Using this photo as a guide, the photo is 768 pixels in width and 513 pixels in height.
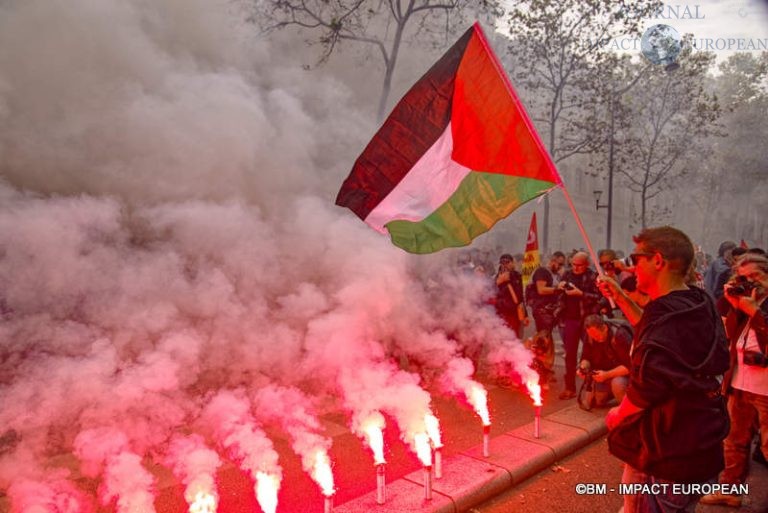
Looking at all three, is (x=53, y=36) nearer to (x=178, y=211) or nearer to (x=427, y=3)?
(x=178, y=211)

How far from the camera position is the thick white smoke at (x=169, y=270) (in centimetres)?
407

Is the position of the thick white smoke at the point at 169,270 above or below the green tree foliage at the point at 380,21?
below

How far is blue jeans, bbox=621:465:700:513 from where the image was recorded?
7.55 ft

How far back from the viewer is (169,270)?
522cm

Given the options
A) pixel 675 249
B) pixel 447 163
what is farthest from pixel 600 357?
pixel 675 249

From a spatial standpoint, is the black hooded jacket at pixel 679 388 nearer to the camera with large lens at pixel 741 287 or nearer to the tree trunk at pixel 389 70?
the camera with large lens at pixel 741 287

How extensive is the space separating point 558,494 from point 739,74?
37564 mm

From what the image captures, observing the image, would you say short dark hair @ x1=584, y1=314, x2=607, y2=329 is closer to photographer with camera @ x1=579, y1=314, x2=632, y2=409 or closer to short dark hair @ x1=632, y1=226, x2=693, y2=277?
photographer with camera @ x1=579, y1=314, x2=632, y2=409

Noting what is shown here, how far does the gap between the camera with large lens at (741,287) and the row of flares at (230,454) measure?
1.81m

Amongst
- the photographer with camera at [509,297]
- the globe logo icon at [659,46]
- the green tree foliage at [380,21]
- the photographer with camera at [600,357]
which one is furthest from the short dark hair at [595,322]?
the globe logo icon at [659,46]

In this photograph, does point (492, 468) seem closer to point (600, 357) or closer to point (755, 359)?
point (755, 359)

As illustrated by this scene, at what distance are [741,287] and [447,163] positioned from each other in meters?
2.09

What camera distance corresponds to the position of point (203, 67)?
6418 mm

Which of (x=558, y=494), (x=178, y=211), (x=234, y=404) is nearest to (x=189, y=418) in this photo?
(x=234, y=404)
